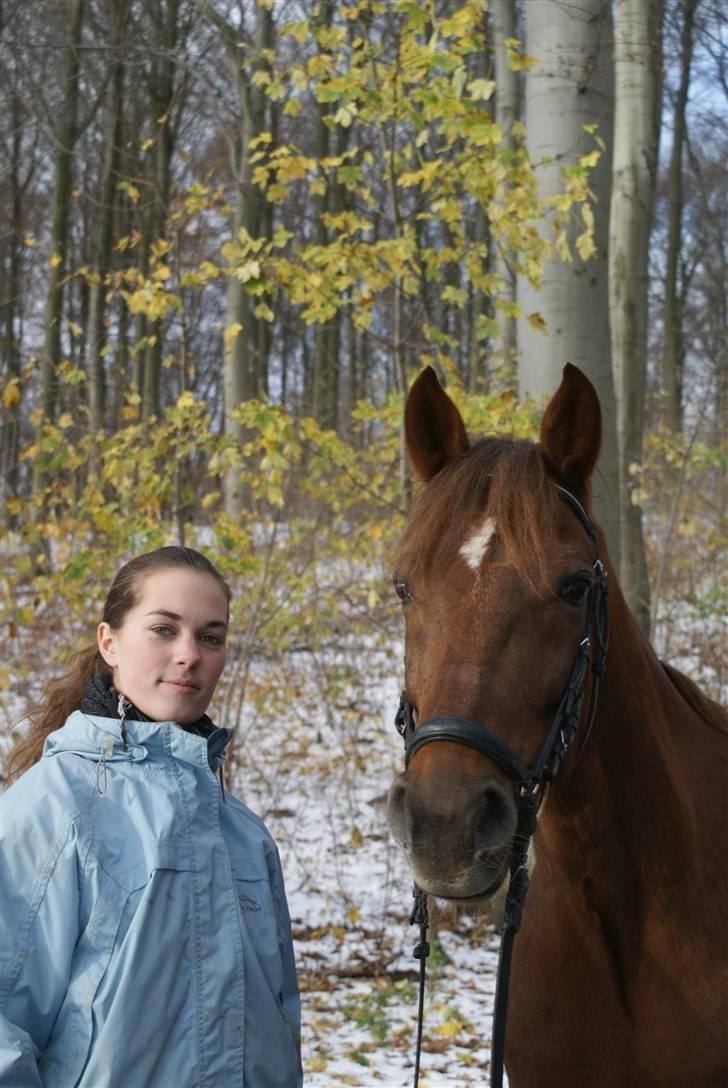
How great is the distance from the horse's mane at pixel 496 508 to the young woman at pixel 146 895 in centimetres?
51

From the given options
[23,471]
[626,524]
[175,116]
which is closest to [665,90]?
[175,116]

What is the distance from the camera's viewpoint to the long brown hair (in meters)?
2.27

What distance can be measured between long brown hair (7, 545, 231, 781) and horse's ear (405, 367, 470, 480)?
55 cm

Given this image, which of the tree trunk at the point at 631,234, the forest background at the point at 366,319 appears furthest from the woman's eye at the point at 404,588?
the tree trunk at the point at 631,234

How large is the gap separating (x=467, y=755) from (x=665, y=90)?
635 inches

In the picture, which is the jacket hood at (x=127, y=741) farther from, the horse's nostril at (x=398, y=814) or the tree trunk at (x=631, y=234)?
the tree trunk at (x=631, y=234)

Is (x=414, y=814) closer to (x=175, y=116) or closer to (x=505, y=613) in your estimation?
(x=505, y=613)

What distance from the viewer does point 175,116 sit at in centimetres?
1622

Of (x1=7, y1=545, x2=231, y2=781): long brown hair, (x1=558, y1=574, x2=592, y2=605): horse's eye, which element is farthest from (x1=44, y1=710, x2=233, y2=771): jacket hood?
(x1=558, y1=574, x2=592, y2=605): horse's eye

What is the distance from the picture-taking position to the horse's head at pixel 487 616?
1.79 metres

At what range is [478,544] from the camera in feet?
6.83

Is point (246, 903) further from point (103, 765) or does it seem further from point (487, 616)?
point (487, 616)

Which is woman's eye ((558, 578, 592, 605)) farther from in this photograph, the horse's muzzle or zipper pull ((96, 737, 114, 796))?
zipper pull ((96, 737, 114, 796))

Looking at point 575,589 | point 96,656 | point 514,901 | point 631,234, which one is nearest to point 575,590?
point 575,589
